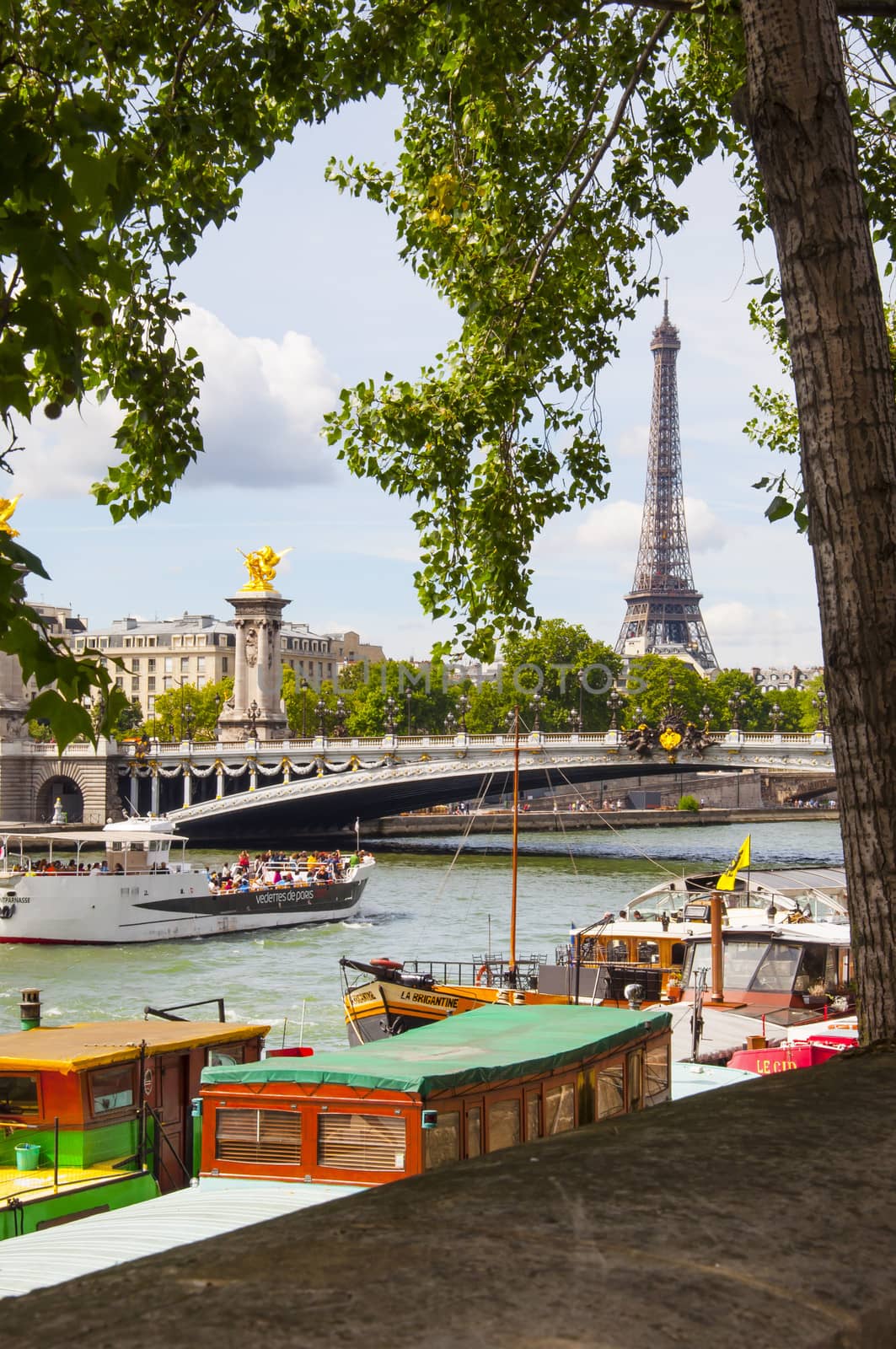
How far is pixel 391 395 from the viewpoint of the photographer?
8789mm

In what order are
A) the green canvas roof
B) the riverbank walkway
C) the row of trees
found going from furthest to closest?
the row of trees
the green canvas roof
the riverbank walkway

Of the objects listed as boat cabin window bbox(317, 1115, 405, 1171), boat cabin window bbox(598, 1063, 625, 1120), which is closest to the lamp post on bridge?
boat cabin window bbox(598, 1063, 625, 1120)

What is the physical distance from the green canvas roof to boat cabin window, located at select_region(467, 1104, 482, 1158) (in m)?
0.15

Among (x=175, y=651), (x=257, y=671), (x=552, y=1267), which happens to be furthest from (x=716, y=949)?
(x=175, y=651)

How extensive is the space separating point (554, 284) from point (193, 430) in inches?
113

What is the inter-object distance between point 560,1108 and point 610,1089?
29.3 inches

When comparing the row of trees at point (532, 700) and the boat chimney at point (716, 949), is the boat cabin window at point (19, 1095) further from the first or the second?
the row of trees at point (532, 700)

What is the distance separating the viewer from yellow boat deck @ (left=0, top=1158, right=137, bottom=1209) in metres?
9.13

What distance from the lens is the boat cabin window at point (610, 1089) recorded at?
891cm

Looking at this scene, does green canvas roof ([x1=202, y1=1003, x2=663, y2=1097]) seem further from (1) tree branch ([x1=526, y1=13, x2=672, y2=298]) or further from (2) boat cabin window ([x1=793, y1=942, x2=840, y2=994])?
(2) boat cabin window ([x1=793, y1=942, x2=840, y2=994])

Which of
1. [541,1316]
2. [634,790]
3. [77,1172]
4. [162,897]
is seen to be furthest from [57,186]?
[634,790]

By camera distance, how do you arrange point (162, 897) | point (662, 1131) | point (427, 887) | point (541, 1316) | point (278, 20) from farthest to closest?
point (427, 887), point (162, 897), point (278, 20), point (662, 1131), point (541, 1316)

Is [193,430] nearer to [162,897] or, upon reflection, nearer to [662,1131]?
[662,1131]

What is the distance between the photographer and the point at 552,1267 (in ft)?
5.19
